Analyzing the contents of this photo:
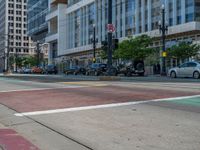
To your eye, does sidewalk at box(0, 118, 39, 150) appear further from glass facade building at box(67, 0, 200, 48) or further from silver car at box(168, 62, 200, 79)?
glass facade building at box(67, 0, 200, 48)

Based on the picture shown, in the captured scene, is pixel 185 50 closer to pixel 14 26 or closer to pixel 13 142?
pixel 13 142

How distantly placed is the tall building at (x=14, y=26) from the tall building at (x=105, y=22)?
40229 millimetres

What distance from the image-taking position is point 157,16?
59.1 metres

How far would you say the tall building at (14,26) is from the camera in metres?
142

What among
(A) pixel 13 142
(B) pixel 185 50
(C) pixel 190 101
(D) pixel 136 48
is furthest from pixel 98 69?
(A) pixel 13 142

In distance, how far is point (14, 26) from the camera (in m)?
150

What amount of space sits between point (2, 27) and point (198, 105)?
14570 cm

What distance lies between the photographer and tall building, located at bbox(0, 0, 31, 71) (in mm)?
141875

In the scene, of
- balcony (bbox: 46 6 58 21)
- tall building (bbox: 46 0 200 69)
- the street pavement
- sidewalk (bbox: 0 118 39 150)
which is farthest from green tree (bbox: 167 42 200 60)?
balcony (bbox: 46 6 58 21)

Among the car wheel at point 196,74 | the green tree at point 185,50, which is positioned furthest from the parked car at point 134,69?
the car wheel at point 196,74

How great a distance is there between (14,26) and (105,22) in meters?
80.9

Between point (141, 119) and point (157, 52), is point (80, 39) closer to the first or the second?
point (157, 52)

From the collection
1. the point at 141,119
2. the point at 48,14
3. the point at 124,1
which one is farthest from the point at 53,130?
the point at 48,14

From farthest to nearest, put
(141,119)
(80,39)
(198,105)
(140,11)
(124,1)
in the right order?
(80,39), (124,1), (140,11), (198,105), (141,119)
